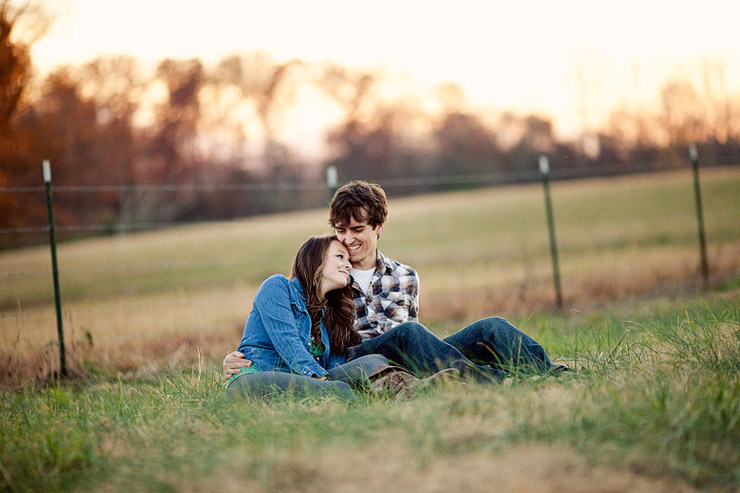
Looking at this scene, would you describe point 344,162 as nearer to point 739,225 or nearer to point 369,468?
point 739,225

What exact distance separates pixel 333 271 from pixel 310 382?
2.18 ft

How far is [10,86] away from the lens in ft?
53.1

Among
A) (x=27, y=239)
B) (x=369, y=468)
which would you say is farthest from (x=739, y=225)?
(x=27, y=239)

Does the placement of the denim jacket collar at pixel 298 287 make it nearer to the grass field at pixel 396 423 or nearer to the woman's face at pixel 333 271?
the woman's face at pixel 333 271

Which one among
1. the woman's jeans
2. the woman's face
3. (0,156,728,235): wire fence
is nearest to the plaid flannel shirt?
the woman's face

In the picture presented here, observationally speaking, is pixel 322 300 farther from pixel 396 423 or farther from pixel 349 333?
pixel 396 423

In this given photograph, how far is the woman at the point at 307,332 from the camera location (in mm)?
4035

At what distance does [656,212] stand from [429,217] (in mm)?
7348

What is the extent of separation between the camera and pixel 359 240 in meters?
4.61

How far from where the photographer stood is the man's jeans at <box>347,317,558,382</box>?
4.14 m

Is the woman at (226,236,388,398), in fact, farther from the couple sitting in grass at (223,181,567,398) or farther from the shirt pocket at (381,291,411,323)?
the shirt pocket at (381,291,411,323)

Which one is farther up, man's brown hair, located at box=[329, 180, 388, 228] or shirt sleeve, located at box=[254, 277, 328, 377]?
man's brown hair, located at box=[329, 180, 388, 228]

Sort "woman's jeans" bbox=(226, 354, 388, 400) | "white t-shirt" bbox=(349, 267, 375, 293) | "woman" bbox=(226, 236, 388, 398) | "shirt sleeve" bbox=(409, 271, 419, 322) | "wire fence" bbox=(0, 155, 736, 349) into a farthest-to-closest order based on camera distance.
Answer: "wire fence" bbox=(0, 155, 736, 349), "shirt sleeve" bbox=(409, 271, 419, 322), "white t-shirt" bbox=(349, 267, 375, 293), "woman" bbox=(226, 236, 388, 398), "woman's jeans" bbox=(226, 354, 388, 400)

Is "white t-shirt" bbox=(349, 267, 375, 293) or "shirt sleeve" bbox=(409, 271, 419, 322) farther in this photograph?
"shirt sleeve" bbox=(409, 271, 419, 322)
